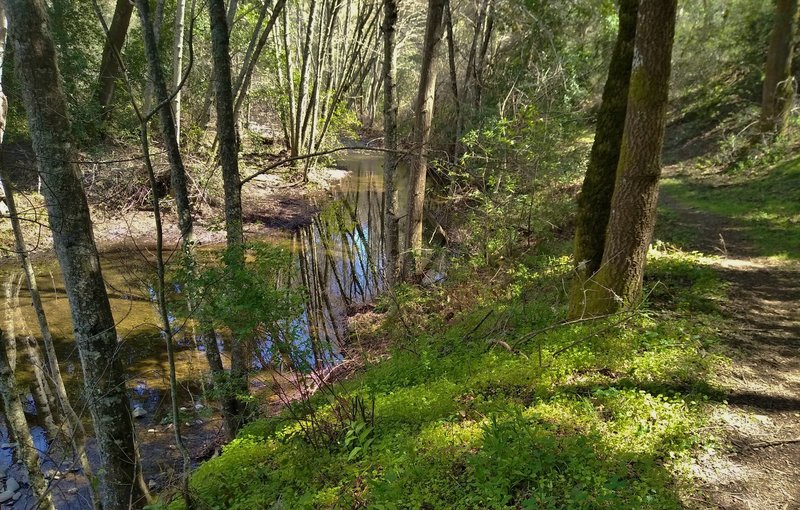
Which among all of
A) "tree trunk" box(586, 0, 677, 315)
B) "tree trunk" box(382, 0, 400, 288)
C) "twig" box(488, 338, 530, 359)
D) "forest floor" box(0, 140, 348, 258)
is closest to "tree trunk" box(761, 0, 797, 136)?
"tree trunk" box(382, 0, 400, 288)

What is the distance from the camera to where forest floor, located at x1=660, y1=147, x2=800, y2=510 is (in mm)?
3344

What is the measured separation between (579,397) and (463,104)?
48.3 feet

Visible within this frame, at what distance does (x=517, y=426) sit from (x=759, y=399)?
Result: 2249 mm

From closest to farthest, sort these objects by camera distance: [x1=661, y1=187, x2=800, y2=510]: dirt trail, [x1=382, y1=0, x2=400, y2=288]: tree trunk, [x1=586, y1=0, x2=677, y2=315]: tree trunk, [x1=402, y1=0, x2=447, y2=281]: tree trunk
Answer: [x1=661, y1=187, x2=800, y2=510]: dirt trail, [x1=586, y1=0, x2=677, y2=315]: tree trunk, [x1=382, y1=0, x2=400, y2=288]: tree trunk, [x1=402, y1=0, x2=447, y2=281]: tree trunk

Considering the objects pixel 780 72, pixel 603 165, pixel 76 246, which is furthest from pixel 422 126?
pixel 780 72

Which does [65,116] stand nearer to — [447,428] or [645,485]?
[447,428]

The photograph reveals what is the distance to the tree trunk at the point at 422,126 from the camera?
26.7ft

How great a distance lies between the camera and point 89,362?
3.97 metres

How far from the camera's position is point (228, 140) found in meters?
5.44

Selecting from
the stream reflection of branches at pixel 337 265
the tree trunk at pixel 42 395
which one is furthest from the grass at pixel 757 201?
the tree trunk at pixel 42 395

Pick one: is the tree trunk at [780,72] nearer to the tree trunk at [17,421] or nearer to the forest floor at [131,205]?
the forest floor at [131,205]

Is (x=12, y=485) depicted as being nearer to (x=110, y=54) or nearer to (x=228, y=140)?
(x=228, y=140)

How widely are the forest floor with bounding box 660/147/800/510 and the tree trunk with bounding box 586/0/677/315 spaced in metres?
1.30

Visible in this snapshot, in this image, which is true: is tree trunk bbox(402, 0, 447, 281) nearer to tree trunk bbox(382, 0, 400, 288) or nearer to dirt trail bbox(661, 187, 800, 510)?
tree trunk bbox(382, 0, 400, 288)
